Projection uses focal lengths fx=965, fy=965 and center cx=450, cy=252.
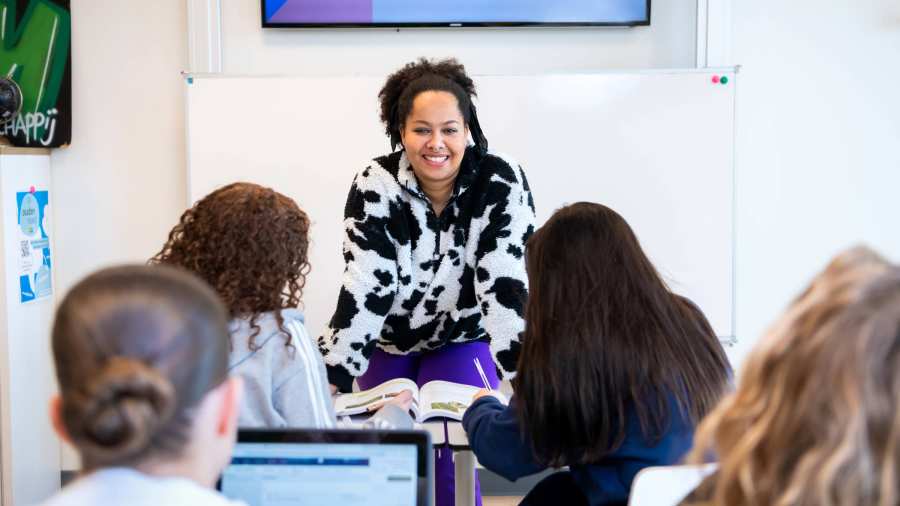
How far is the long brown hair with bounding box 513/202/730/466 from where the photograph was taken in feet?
5.22

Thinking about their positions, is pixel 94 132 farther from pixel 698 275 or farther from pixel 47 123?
pixel 698 275

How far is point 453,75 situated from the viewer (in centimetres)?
243

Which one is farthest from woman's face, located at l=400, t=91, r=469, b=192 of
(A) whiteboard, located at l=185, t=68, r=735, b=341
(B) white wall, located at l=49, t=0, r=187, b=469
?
(B) white wall, located at l=49, t=0, r=187, b=469

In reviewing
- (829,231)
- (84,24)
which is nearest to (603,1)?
(829,231)

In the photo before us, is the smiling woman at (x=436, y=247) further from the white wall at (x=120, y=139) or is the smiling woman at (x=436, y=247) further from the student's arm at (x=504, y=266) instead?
the white wall at (x=120, y=139)

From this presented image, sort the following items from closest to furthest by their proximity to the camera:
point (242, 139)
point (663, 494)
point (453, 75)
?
point (663, 494) < point (453, 75) < point (242, 139)

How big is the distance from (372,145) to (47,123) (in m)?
1.21

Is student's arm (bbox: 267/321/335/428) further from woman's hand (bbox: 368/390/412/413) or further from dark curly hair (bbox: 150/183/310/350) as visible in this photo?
woman's hand (bbox: 368/390/412/413)

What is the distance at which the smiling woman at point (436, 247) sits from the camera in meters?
2.28

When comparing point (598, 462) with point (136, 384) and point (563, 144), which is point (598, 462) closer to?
point (136, 384)

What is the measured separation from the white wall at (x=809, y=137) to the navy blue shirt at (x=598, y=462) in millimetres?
2250

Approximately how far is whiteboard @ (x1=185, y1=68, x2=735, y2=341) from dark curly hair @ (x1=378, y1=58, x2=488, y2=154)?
3.74 ft

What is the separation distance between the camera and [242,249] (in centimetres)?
170

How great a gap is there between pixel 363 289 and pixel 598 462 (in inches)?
32.6
